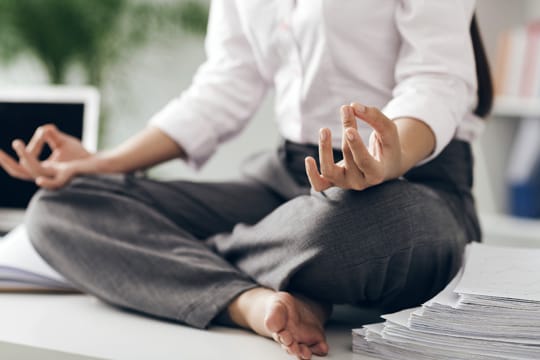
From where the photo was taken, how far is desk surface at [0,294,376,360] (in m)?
0.77

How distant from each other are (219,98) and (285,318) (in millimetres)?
536

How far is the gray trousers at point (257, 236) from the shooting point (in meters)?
0.80

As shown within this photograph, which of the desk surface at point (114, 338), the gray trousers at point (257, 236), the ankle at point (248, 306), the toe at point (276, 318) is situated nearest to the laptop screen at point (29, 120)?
the gray trousers at point (257, 236)

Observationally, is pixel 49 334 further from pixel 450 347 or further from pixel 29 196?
pixel 29 196

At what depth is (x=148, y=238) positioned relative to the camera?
0.96m

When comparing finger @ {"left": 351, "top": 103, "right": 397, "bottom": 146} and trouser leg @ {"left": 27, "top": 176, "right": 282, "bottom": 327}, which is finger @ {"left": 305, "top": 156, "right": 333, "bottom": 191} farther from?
trouser leg @ {"left": 27, "top": 176, "right": 282, "bottom": 327}

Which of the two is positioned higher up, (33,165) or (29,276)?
(33,165)

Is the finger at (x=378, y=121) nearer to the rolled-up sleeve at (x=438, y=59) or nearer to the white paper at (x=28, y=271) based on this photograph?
the rolled-up sleeve at (x=438, y=59)

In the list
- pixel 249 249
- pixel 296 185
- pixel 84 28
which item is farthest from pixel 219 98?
pixel 84 28

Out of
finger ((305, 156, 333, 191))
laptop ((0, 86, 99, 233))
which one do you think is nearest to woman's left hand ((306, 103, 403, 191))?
finger ((305, 156, 333, 191))

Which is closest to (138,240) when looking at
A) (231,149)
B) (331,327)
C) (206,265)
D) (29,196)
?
(206,265)

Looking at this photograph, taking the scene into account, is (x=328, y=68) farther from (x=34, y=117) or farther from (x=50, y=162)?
(x=34, y=117)

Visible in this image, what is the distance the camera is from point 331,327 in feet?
2.93

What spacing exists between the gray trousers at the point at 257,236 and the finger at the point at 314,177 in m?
0.06
